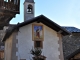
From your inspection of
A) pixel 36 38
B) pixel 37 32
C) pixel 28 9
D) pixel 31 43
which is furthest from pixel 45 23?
pixel 28 9

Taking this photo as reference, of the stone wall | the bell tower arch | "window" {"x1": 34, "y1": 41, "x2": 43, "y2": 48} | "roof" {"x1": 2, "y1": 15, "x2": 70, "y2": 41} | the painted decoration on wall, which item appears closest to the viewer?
"roof" {"x1": 2, "y1": 15, "x2": 70, "y2": 41}

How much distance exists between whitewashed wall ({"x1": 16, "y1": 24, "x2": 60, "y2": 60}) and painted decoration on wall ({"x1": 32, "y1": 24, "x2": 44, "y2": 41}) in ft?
0.78

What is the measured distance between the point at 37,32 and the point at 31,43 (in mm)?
980

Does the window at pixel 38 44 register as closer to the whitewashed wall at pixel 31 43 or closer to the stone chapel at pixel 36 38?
the stone chapel at pixel 36 38

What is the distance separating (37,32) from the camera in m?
14.0

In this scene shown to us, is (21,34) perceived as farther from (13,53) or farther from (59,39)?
(59,39)

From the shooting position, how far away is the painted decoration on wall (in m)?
13.8

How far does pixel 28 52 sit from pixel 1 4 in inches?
251

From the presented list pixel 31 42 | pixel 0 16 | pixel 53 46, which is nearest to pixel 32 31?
pixel 31 42

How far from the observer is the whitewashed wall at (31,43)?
1319cm

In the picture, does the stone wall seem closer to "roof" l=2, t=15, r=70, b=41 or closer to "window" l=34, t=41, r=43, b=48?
"roof" l=2, t=15, r=70, b=41

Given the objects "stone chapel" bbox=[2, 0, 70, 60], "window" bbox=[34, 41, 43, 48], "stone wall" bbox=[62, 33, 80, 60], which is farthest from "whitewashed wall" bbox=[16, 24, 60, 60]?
"stone wall" bbox=[62, 33, 80, 60]

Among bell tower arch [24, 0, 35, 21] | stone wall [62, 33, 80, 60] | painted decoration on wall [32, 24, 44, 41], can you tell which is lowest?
stone wall [62, 33, 80, 60]

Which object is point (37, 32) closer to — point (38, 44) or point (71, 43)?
point (38, 44)
